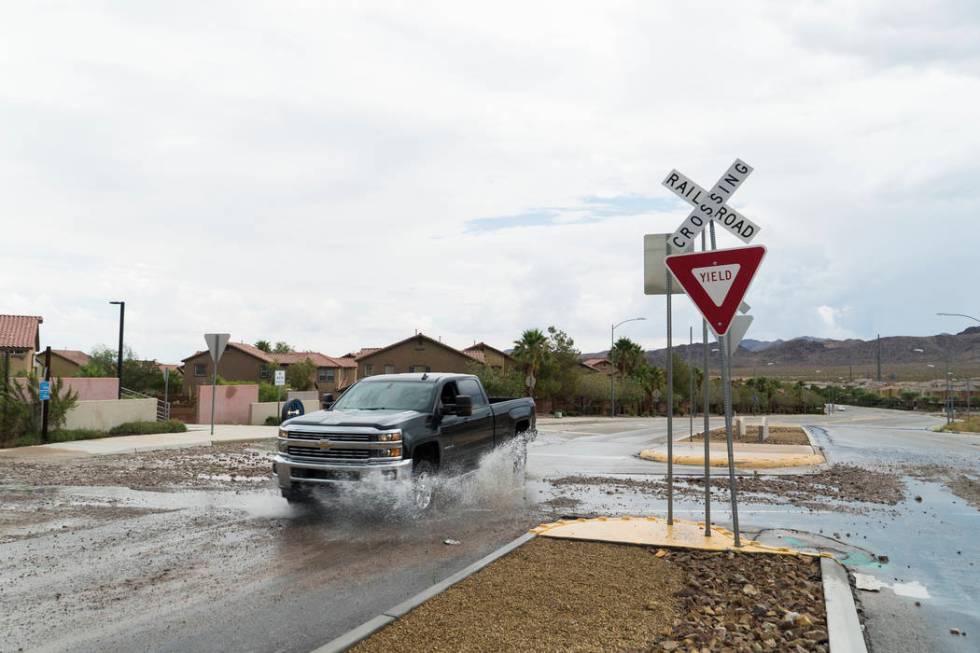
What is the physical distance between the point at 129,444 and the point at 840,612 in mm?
18953

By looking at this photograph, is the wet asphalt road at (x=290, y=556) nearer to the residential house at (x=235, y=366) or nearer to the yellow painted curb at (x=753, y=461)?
the yellow painted curb at (x=753, y=461)

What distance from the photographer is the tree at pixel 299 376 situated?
261ft

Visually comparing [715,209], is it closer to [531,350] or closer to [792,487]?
[792,487]

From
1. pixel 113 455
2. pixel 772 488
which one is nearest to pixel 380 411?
pixel 772 488

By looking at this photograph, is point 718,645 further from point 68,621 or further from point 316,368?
point 316,368

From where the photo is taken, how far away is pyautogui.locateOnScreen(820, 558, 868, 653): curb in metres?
4.85

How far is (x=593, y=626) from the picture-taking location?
4.95m

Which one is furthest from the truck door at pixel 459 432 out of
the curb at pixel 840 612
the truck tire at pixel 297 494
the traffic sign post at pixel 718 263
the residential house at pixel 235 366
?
the residential house at pixel 235 366

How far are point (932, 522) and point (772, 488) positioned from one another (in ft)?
10.3

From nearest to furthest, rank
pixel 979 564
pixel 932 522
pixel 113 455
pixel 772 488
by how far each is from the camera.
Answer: pixel 979 564 → pixel 932 522 → pixel 772 488 → pixel 113 455

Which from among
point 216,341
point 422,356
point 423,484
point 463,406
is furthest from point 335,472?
point 422,356

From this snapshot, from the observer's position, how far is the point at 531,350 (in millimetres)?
66375

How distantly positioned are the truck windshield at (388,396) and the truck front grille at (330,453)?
1.34 m

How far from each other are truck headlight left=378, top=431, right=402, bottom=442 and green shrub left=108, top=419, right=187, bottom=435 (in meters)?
17.2
